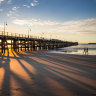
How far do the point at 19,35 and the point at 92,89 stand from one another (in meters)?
32.8

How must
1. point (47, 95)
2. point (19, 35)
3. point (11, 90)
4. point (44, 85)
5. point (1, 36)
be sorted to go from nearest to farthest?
point (47, 95)
point (11, 90)
point (44, 85)
point (1, 36)
point (19, 35)

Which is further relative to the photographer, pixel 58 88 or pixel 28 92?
pixel 58 88

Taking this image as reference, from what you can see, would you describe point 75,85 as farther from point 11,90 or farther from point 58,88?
point 11,90

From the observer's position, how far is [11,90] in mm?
4277

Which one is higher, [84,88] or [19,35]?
[19,35]

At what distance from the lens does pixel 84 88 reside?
4.51m

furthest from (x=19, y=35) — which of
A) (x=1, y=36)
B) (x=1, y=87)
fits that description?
(x=1, y=87)

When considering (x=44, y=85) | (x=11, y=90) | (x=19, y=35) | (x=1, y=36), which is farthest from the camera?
(x=19, y=35)

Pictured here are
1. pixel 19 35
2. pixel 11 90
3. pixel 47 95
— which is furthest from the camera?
pixel 19 35

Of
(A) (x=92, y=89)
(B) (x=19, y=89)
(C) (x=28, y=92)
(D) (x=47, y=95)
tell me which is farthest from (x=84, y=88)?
(B) (x=19, y=89)

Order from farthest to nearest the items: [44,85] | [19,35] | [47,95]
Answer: [19,35] → [44,85] → [47,95]

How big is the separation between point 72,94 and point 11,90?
2.71 meters

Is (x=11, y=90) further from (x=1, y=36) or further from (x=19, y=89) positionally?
(x=1, y=36)

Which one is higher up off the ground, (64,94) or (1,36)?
(1,36)
